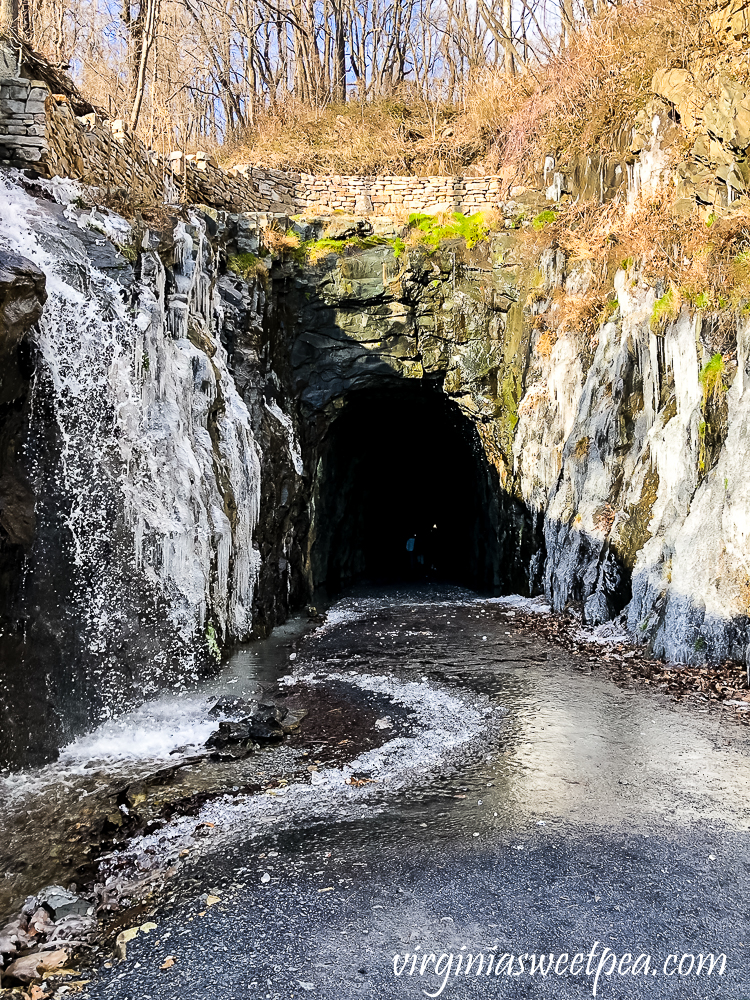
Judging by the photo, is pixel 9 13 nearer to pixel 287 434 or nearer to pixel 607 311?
pixel 287 434

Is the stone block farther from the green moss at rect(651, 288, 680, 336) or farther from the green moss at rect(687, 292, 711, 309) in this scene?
the green moss at rect(687, 292, 711, 309)

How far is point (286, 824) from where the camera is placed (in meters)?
5.52

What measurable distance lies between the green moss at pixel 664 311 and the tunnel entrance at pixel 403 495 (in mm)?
7074

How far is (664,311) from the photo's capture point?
37.0 ft

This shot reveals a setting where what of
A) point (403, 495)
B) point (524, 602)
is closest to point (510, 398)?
point (524, 602)

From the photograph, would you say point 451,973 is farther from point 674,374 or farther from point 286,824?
point 674,374

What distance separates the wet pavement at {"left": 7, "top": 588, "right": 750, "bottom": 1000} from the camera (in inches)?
146

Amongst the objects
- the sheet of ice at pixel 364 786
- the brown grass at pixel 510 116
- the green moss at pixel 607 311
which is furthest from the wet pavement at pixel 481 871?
the brown grass at pixel 510 116

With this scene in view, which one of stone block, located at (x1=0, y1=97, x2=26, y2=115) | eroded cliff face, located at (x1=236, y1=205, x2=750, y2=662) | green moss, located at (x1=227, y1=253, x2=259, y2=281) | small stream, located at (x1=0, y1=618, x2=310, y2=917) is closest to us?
small stream, located at (x1=0, y1=618, x2=310, y2=917)

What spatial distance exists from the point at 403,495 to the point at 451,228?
15.0m

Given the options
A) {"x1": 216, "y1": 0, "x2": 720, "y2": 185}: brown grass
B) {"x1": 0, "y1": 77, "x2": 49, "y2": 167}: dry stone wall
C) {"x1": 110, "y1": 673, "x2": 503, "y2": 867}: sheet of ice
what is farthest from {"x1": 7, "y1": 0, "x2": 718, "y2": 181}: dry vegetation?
{"x1": 110, "y1": 673, "x2": 503, "y2": 867}: sheet of ice

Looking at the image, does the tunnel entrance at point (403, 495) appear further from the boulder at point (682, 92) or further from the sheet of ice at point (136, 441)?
the boulder at point (682, 92)

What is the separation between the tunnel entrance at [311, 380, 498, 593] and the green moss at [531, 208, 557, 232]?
462 cm

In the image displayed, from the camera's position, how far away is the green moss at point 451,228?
54.3 ft
